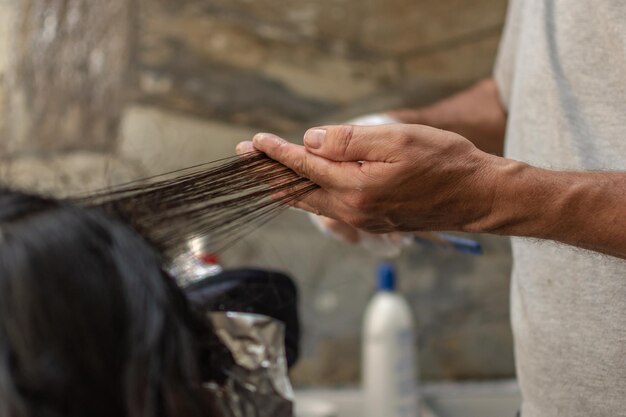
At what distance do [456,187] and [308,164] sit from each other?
184 millimetres

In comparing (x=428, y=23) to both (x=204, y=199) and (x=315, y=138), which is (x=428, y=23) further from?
(x=204, y=199)

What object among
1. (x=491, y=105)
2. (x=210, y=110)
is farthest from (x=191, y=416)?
(x=210, y=110)

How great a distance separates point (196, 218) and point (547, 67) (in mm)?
611

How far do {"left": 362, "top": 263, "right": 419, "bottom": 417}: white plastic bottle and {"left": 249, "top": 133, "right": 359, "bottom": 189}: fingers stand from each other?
818 millimetres

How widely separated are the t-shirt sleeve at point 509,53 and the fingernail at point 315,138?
57 centimetres

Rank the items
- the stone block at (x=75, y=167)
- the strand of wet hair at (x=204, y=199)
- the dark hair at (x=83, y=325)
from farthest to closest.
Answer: the stone block at (x=75, y=167) < the strand of wet hair at (x=204, y=199) < the dark hair at (x=83, y=325)

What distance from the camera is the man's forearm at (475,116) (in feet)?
4.39

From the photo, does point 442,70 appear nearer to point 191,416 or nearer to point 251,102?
point 251,102

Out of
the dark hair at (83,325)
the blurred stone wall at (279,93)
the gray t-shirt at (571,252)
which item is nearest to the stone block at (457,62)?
the blurred stone wall at (279,93)

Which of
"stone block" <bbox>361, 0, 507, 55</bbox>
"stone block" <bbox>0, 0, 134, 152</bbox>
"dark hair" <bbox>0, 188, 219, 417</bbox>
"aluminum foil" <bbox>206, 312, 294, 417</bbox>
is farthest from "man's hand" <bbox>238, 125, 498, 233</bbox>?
"stone block" <bbox>361, 0, 507, 55</bbox>

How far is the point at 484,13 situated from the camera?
186cm

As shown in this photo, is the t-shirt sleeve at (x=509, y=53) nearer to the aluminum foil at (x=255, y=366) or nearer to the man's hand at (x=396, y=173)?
the man's hand at (x=396, y=173)

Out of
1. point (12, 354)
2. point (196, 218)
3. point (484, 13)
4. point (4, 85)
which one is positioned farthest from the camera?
point (484, 13)

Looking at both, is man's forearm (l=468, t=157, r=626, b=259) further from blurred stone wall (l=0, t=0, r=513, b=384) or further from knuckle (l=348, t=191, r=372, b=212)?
blurred stone wall (l=0, t=0, r=513, b=384)
